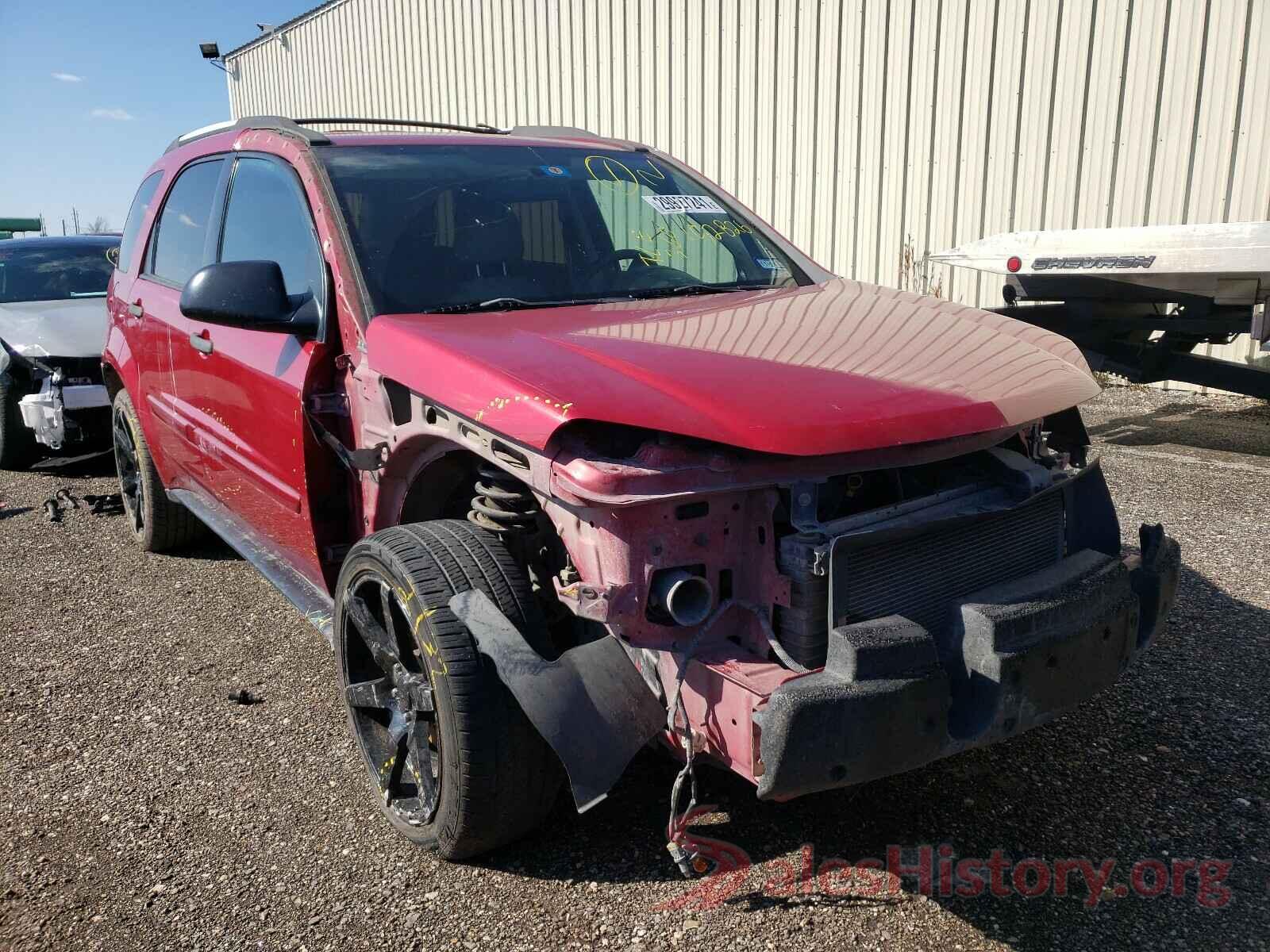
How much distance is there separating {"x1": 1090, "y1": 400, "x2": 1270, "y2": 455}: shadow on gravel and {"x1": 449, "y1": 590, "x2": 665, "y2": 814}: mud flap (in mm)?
6002

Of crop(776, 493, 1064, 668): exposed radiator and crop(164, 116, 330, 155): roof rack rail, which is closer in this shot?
crop(776, 493, 1064, 668): exposed radiator

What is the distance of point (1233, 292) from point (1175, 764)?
4.35 metres

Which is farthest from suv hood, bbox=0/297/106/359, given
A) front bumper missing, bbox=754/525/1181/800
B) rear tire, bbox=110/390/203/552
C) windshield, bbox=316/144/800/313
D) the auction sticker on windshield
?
front bumper missing, bbox=754/525/1181/800

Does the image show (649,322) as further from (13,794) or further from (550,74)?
(550,74)

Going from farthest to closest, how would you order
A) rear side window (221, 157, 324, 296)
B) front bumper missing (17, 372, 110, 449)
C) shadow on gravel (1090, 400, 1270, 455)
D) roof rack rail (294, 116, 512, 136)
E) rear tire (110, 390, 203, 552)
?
1. shadow on gravel (1090, 400, 1270, 455)
2. front bumper missing (17, 372, 110, 449)
3. rear tire (110, 390, 203, 552)
4. roof rack rail (294, 116, 512, 136)
5. rear side window (221, 157, 324, 296)

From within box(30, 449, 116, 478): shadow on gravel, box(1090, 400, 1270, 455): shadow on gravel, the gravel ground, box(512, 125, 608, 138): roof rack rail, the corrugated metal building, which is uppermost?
the corrugated metal building

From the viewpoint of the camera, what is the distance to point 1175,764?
293cm

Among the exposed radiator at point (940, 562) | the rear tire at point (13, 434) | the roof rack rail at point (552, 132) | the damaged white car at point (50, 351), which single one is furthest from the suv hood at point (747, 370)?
the rear tire at point (13, 434)

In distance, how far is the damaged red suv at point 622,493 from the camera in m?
2.07

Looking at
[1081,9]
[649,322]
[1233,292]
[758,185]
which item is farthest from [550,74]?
[649,322]

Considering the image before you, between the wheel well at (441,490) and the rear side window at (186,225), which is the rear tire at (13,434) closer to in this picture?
the rear side window at (186,225)

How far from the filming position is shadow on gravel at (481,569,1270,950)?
2328mm

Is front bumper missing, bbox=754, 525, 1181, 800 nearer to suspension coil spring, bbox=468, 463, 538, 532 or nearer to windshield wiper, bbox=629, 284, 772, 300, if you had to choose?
suspension coil spring, bbox=468, 463, 538, 532

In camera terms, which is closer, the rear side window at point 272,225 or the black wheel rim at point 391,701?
the black wheel rim at point 391,701
